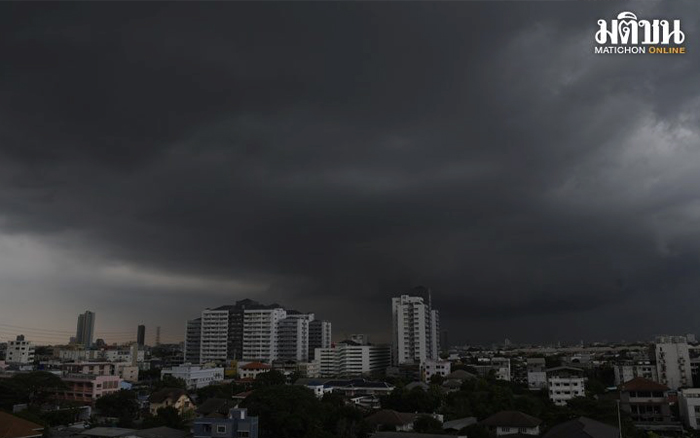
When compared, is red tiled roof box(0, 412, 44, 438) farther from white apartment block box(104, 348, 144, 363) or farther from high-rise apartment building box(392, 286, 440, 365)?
high-rise apartment building box(392, 286, 440, 365)

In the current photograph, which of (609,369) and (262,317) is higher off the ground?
(262,317)

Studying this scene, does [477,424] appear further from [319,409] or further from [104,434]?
[104,434]

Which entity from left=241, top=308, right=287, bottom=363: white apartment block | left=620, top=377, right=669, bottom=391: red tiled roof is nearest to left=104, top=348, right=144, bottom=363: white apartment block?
left=241, top=308, right=287, bottom=363: white apartment block

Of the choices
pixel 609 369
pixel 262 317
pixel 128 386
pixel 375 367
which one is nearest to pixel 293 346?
pixel 262 317

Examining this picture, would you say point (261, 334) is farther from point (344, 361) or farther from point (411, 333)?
point (411, 333)

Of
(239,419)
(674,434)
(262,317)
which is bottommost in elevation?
(674,434)

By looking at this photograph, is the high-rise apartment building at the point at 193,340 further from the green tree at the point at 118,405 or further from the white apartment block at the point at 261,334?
the green tree at the point at 118,405

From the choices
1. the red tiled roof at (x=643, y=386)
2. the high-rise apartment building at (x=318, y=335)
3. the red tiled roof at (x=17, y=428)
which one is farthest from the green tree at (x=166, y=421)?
the high-rise apartment building at (x=318, y=335)

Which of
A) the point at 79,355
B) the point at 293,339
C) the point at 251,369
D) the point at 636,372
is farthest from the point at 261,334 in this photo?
the point at 636,372
